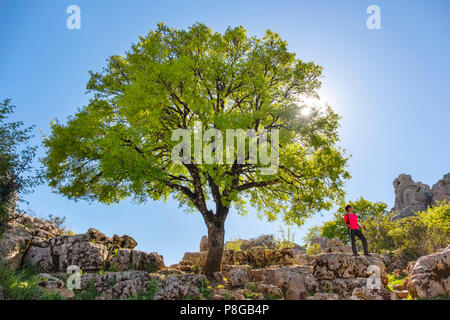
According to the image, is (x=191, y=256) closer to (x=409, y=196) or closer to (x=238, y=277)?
(x=238, y=277)

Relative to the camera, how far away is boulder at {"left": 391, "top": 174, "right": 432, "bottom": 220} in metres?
61.0

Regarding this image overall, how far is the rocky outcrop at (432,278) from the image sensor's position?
9.65 metres

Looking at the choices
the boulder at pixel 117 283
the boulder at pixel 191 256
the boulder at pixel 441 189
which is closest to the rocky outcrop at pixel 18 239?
the boulder at pixel 117 283

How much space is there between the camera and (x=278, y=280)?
1143cm

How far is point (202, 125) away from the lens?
45.1 ft

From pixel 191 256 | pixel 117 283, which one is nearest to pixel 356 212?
pixel 191 256

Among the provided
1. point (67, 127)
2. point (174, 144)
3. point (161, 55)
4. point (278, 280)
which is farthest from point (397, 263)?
point (67, 127)

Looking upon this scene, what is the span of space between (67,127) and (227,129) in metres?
8.12

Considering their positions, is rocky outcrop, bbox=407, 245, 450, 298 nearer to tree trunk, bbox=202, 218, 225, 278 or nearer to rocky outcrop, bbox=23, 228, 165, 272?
tree trunk, bbox=202, 218, 225, 278

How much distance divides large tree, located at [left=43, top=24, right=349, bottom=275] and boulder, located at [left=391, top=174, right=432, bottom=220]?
182 feet

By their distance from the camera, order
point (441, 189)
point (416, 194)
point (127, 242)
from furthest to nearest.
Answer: point (416, 194) < point (441, 189) < point (127, 242)

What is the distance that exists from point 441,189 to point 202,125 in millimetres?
72234
